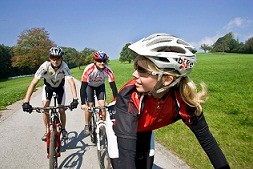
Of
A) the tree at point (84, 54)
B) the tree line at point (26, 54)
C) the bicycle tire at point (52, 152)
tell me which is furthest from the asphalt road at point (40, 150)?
the tree at point (84, 54)

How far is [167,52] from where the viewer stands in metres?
1.98

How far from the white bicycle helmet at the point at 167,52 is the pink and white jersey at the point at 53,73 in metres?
3.62

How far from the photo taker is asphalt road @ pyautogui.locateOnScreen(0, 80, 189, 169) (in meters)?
4.77

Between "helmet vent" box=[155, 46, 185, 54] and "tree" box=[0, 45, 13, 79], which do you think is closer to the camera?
"helmet vent" box=[155, 46, 185, 54]

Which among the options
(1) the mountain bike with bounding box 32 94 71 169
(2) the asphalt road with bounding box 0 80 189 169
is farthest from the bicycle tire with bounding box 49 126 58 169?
(2) the asphalt road with bounding box 0 80 189 169

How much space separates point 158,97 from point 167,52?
0.46 metres

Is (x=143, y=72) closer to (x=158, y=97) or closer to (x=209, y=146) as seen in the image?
(x=158, y=97)

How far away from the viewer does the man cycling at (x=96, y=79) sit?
5361mm

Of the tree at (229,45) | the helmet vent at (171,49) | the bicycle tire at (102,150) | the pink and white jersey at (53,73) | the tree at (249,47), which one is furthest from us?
the tree at (229,45)

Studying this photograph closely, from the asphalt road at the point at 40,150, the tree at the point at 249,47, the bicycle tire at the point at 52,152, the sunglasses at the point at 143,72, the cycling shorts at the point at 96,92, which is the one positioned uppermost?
the tree at the point at 249,47

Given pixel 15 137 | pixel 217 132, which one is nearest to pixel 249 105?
pixel 217 132

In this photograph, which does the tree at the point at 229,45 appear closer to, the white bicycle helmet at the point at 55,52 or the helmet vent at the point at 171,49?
the white bicycle helmet at the point at 55,52

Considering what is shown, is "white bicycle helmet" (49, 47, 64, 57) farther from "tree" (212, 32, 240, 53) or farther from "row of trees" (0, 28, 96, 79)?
"tree" (212, 32, 240, 53)

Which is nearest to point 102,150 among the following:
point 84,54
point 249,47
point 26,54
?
point 26,54
